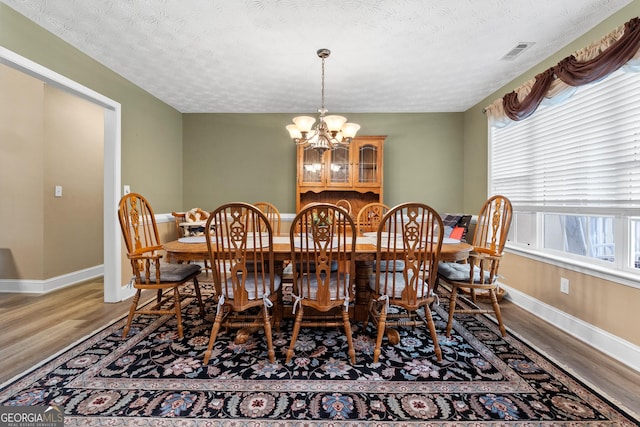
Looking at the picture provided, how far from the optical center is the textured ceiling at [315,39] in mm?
1988

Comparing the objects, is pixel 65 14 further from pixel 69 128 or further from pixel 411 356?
pixel 411 356

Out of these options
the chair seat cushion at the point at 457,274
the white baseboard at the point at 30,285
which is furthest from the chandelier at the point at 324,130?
the white baseboard at the point at 30,285

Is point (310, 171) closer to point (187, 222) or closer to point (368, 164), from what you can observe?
point (368, 164)

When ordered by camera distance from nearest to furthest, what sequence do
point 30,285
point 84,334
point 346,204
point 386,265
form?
point 386,265 < point 84,334 < point 30,285 < point 346,204

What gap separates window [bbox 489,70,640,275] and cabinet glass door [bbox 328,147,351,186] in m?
1.91

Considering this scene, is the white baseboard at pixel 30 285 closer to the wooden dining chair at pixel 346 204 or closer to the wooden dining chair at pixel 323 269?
the wooden dining chair at pixel 323 269

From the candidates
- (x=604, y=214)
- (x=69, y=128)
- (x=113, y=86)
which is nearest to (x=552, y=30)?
(x=604, y=214)

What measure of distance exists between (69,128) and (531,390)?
508 cm

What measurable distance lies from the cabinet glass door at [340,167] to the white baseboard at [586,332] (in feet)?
7.84

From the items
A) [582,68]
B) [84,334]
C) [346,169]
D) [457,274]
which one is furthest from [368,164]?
[84,334]

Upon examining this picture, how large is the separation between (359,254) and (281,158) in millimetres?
2869

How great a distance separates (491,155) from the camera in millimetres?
3525

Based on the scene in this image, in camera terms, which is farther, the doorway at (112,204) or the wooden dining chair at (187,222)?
the wooden dining chair at (187,222)

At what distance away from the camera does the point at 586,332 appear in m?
2.12
